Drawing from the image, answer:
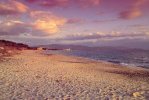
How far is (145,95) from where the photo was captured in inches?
493

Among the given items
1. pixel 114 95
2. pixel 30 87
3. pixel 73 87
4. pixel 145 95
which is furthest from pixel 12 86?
pixel 145 95

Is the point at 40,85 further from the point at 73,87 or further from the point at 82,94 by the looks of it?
the point at 82,94

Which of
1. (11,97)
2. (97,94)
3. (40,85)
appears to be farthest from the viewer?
(40,85)

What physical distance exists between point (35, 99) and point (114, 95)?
4.46 metres

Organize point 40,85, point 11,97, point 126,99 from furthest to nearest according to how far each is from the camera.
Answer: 1. point 40,85
2. point 126,99
3. point 11,97

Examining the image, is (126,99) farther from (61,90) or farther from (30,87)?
(30,87)

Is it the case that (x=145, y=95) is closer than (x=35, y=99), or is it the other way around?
(x=35, y=99)

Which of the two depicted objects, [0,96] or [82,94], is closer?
[0,96]

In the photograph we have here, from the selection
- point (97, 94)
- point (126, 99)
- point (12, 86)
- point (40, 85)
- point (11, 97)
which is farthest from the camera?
point (40, 85)

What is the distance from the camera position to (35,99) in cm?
1078

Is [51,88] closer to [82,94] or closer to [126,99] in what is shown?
[82,94]

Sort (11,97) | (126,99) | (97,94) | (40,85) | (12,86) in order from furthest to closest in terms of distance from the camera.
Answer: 1. (40,85)
2. (12,86)
3. (97,94)
4. (126,99)
5. (11,97)

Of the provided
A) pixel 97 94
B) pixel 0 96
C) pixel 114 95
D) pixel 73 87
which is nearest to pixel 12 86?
pixel 0 96

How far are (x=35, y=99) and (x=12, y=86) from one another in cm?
300
